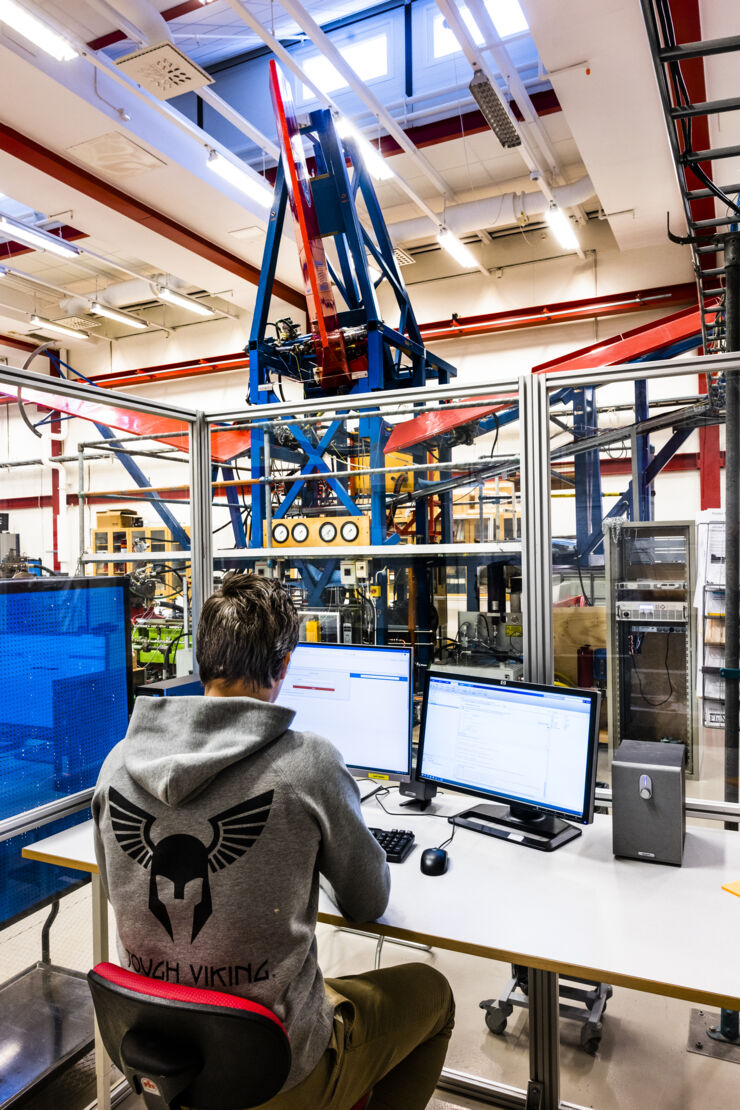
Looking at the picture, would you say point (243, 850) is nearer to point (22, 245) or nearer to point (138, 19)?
point (138, 19)

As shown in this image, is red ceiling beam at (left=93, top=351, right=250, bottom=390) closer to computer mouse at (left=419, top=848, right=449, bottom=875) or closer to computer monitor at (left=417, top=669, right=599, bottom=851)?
computer monitor at (left=417, top=669, right=599, bottom=851)

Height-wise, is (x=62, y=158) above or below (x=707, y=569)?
above

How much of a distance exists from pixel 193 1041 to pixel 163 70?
4.42m

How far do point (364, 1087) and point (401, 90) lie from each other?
5.61 meters

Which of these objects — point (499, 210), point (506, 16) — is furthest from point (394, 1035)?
point (499, 210)

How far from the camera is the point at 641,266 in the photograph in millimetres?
6184

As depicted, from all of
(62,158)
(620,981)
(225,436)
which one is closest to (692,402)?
(225,436)

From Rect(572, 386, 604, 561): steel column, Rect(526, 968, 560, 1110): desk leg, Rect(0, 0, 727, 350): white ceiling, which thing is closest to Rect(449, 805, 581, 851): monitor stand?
Rect(526, 968, 560, 1110): desk leg

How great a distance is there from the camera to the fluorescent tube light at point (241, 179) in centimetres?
460

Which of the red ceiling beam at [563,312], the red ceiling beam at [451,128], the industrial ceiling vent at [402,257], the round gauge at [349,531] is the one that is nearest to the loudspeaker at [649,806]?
the round gauge at [349,531]

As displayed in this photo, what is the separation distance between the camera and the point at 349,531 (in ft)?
10.3

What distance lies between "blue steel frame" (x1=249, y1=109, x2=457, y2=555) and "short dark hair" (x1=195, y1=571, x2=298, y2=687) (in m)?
2.08

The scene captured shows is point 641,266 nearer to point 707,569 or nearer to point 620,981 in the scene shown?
point 707,569

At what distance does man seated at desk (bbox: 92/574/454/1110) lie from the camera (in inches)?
39.2
